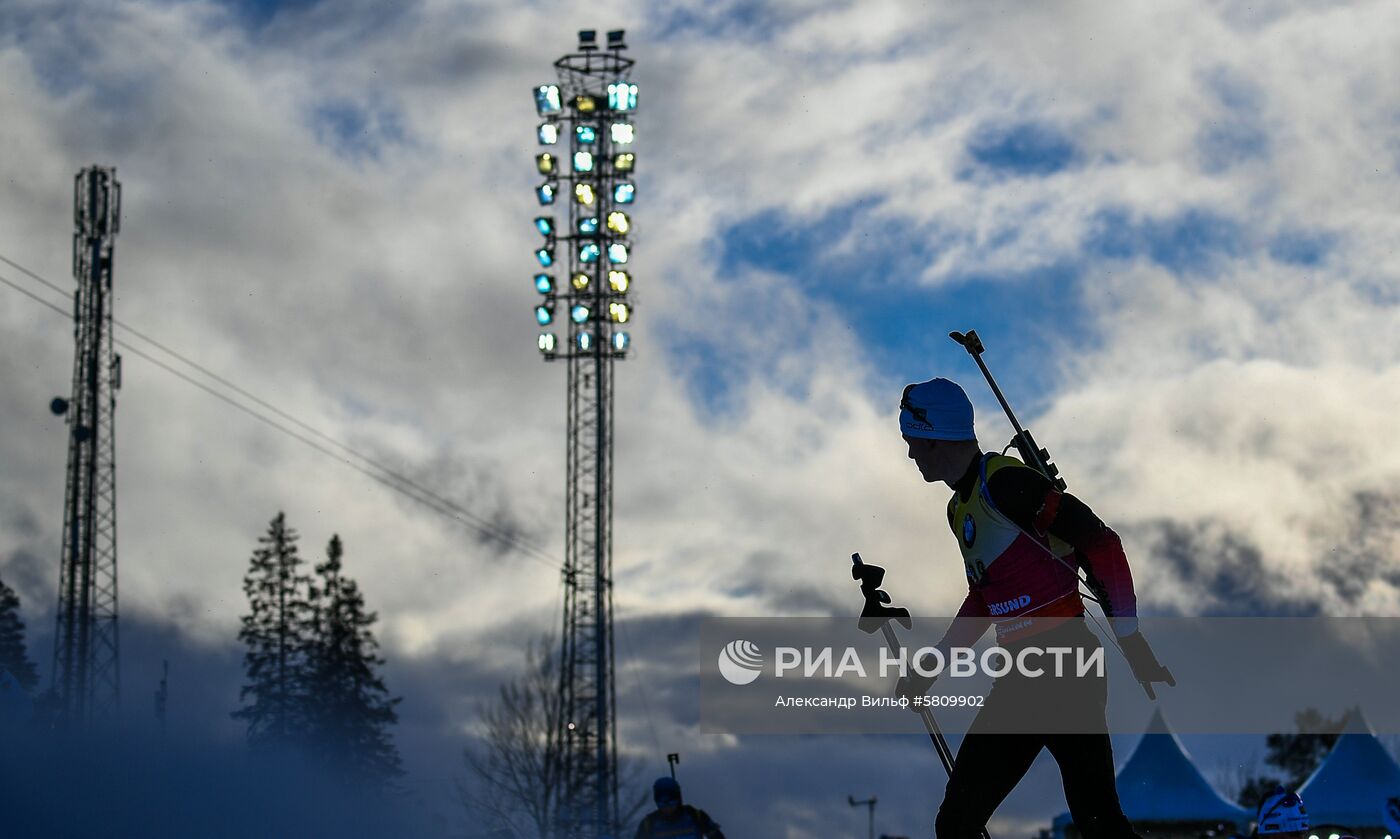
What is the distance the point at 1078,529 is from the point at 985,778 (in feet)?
3.22

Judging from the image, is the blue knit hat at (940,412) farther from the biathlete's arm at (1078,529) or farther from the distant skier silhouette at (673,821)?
the distant skier silhouette at (673,821)

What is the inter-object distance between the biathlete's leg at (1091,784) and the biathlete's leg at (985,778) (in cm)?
13

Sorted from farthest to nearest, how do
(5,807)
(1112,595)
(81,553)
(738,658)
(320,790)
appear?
(320,790), (81,553), (5,807), (738,658), (1112,595)

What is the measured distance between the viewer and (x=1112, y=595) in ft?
19.1

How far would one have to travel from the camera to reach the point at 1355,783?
113 feet

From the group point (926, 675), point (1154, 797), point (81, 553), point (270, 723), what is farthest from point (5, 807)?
point (270, 723)

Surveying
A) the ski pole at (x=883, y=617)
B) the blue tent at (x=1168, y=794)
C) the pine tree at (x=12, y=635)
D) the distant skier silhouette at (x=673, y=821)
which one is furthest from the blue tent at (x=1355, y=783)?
the pine tree at (x=12, y=635)

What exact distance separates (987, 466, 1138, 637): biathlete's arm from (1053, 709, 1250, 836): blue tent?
3144 cm

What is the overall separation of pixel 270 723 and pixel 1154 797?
46839mm

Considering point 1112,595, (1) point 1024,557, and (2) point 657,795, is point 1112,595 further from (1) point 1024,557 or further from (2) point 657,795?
(2) point 657,795

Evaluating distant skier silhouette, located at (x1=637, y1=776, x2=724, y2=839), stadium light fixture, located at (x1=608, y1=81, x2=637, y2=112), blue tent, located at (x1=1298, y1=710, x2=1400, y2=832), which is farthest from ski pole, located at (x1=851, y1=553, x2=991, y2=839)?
stadium light fixture, located at (x1=608, y1=81, x2=637, y2=112)

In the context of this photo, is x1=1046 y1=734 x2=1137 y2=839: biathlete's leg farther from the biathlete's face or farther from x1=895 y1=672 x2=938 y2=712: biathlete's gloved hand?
the biathlete's face

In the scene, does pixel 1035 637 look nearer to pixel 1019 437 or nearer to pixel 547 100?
pixel 1019 437

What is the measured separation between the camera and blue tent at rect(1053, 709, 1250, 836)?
36281mm
